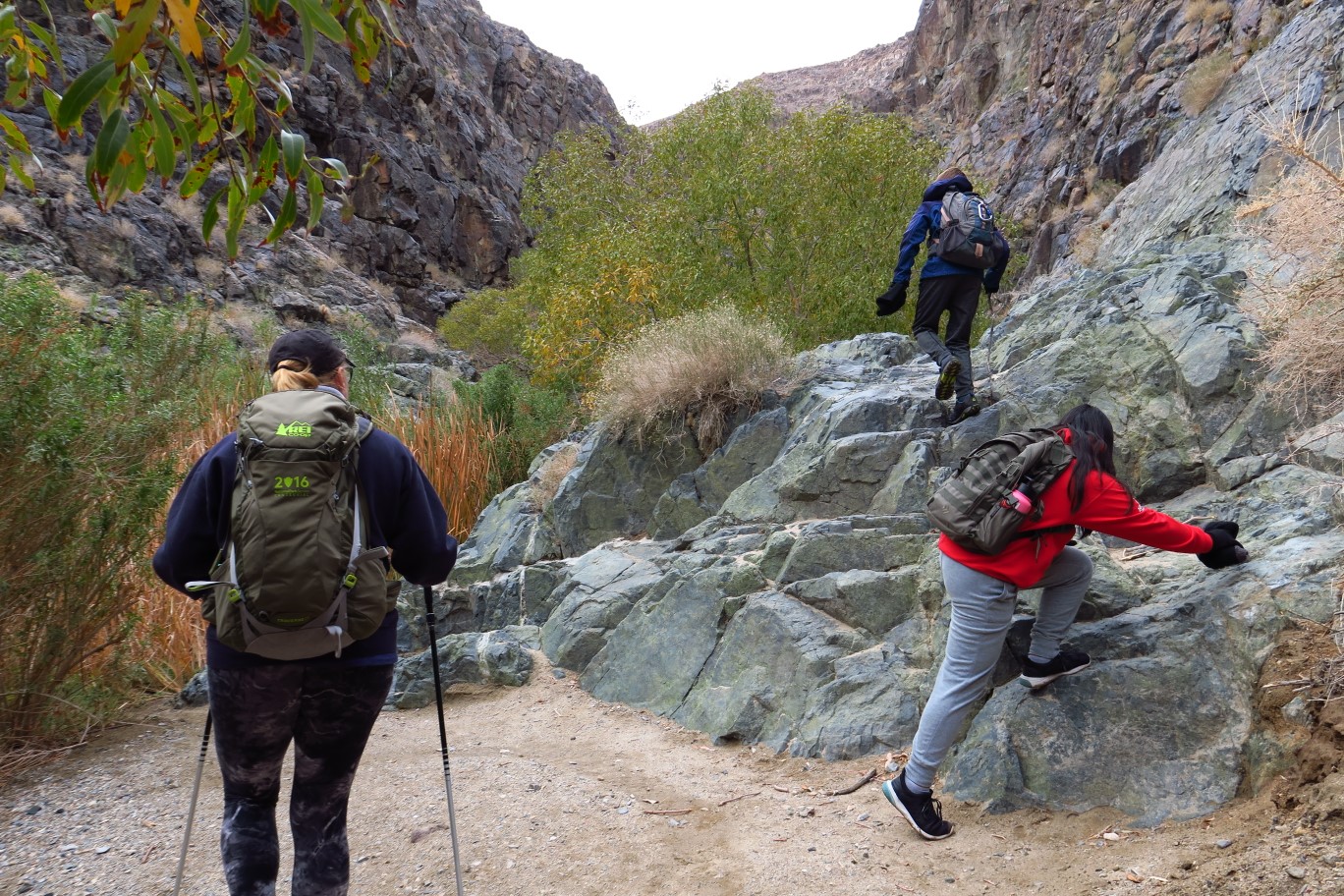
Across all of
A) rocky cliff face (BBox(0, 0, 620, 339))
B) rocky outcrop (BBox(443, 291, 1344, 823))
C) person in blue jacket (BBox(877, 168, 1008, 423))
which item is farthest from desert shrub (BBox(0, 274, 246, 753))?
person in blue jacket (BBox(877, 168, 1008, 423))

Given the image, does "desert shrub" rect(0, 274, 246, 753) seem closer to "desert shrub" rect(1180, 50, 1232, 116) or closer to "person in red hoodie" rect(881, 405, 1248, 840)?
"person in red hoodie" rect(881, 405, 1248, 840)

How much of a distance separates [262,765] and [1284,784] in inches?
135

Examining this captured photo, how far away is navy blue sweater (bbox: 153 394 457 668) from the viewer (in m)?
2.35

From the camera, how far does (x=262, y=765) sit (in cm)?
A: 241

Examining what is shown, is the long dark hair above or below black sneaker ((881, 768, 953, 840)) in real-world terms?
above

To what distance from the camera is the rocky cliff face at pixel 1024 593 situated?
350cm

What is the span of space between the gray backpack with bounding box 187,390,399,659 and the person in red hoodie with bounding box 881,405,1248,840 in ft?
7.28

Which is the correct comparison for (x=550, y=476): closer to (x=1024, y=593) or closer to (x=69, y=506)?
(x=69, y=506)

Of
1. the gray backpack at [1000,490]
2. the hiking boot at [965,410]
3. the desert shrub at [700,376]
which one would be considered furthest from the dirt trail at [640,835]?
the desert shrub at [700,376]

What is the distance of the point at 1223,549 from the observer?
145 inches

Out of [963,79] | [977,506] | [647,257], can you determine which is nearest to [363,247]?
[647,257]

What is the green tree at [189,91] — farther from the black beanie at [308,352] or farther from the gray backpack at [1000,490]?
the gray backpack at [1000,490]

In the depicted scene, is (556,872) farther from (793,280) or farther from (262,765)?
(793,280)

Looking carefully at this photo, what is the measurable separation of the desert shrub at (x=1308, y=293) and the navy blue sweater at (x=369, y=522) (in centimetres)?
436
